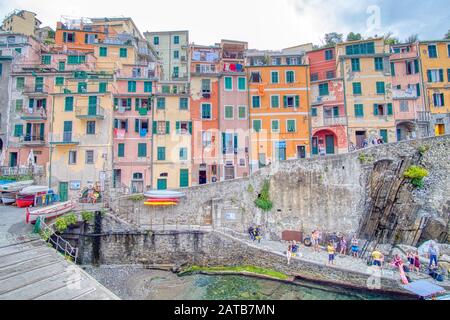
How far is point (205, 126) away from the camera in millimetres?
28938

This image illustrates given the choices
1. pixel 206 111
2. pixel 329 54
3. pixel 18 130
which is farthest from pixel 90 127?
pixel 329 54

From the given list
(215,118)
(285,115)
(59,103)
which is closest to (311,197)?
(285,115)

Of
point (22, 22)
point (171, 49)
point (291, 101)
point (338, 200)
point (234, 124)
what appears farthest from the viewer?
point (171, 49)

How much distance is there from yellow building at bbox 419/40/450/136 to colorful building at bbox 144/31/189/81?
34736 mm

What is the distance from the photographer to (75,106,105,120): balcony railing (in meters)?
26.3

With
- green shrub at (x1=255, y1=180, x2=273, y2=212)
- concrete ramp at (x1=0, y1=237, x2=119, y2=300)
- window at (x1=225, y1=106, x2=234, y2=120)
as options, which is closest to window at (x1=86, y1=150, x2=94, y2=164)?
window at (x1=225, y1=106, x2=234, y2=120)

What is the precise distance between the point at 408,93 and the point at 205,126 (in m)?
23.8

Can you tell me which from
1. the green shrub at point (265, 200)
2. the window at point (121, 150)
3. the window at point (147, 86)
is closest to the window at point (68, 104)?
the window at point (121, 150)

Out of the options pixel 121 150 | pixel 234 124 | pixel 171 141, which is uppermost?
pixel 234 124

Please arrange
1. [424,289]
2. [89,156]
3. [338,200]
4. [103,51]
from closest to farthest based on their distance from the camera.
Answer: [424,289] < [338,200] < [89,156] < [103,51]

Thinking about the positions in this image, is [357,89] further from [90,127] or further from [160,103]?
[90,127]

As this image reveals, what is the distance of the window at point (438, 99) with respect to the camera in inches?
1180

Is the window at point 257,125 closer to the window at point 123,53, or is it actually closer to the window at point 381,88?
the window at point 381,88
